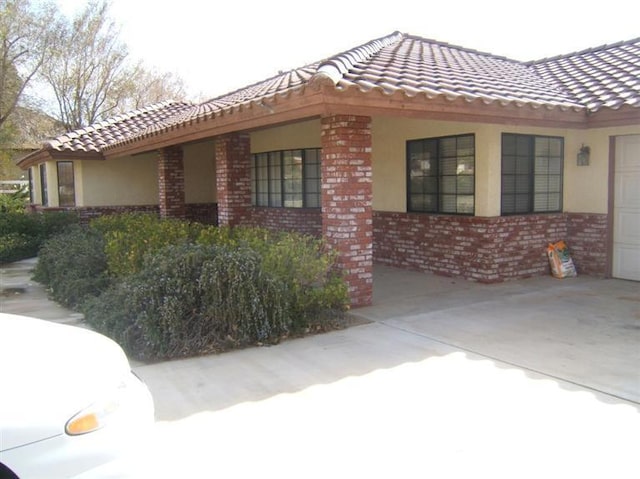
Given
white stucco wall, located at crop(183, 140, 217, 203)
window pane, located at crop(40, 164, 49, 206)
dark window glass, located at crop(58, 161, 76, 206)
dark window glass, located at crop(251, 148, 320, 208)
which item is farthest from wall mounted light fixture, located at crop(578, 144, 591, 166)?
window pane, located at crop(40, 164, 49, 206)

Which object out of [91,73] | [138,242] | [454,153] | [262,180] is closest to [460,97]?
[454,153]

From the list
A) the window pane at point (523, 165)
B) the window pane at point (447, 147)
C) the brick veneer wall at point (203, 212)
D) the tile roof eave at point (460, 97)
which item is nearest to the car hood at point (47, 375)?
the tile roof eave at point (460, 97)

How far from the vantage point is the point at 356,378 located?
192 inches

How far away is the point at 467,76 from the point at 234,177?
477cm

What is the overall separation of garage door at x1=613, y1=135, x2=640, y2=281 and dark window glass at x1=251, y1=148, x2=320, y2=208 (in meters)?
6.47

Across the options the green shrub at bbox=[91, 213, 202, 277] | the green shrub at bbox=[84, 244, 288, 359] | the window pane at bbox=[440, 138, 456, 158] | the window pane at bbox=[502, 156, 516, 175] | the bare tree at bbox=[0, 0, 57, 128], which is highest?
the bare tree at bbox=[0, 0, 57, 128]

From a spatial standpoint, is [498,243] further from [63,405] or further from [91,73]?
Result: [91,73]

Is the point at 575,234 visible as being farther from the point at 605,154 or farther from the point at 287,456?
the point at 287,456

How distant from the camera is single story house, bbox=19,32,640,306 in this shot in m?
7.12

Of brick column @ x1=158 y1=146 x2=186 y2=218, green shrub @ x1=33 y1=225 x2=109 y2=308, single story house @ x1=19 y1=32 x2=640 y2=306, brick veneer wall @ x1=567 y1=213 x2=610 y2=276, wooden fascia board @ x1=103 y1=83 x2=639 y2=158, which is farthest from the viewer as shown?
brick column @ x1=158 y1=146 x2=186 y2=218

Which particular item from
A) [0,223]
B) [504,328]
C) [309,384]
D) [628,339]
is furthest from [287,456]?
[0,223]

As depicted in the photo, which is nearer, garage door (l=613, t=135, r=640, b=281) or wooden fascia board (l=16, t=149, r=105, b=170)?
garage door (l=613, t=135, r=640, b=281)

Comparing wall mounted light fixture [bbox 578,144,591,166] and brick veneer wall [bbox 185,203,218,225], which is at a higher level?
wall mounted light fixture [bbox 578,144,591,166]

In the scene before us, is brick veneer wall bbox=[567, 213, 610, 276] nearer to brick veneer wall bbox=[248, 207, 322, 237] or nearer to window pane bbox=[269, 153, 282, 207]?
brick veneer wall bbox=[248, 207, 322, 237]
